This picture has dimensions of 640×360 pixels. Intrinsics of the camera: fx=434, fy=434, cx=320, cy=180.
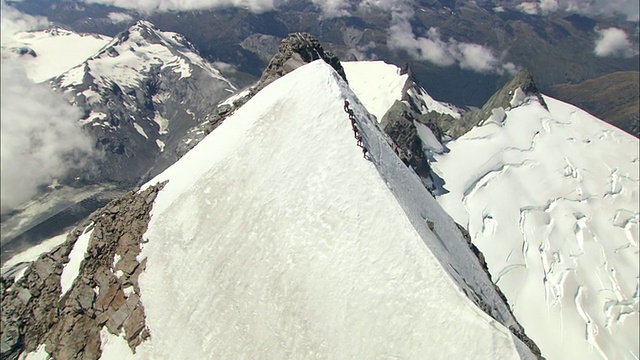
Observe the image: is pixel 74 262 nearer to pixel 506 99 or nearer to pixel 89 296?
pixel 89 296

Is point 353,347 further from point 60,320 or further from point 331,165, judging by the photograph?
point 60,320

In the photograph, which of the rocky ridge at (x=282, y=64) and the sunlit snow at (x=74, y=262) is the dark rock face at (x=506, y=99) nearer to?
the rocky ridge at (x=282, y=64)

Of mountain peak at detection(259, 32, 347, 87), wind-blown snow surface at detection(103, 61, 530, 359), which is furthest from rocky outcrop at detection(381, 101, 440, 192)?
wind-blown snow surface at detection(103, 61, 530, 359)

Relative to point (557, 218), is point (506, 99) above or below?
above

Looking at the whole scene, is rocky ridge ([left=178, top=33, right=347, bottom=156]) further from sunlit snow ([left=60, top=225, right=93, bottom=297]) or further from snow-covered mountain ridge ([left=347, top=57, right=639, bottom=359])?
snow-covered mountain ridge ([left=347, top=57, right=639, bottom=359])

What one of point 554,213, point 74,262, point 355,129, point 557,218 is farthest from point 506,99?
point 74,262

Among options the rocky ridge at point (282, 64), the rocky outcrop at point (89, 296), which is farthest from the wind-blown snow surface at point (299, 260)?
the rocky ridge at point (282, 64)
